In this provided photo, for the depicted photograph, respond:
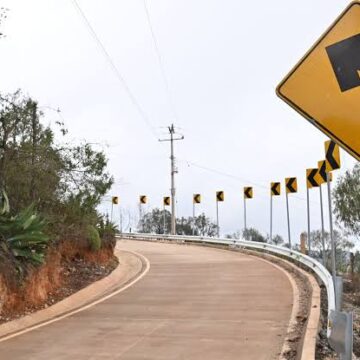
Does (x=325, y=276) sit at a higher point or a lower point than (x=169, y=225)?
lower

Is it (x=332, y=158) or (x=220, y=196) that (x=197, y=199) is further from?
(x=332, y=158)

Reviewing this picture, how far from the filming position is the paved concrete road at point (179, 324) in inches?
380

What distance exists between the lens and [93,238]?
20531 millimetres

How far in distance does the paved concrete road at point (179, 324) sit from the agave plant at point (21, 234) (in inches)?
75.4

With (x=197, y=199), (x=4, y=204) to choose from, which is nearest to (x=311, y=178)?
(x=4, y=204)

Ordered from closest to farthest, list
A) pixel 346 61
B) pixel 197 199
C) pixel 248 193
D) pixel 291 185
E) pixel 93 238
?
1. pixel 346 61
2. pixel 93 238
3. pixel 291 185
4. pixel 248 193
5. pixel 197 199

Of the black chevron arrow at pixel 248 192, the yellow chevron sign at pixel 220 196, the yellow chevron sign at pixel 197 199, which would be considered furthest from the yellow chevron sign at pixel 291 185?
the yellow chevron sign at pixel 197 199

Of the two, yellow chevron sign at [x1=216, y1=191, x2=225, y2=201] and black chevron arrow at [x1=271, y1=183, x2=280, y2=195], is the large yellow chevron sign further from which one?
yellow chevron sign at [x1=216, y1=191, x2=225, y2=201]

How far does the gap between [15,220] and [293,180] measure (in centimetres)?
1229

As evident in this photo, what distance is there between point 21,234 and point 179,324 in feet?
14.2

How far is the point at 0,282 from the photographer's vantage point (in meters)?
13.0

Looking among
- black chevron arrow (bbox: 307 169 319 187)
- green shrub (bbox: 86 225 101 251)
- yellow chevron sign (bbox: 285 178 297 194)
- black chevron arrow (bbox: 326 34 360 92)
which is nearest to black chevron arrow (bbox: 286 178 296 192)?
yellow chevron sign (bbox: 285 178 297 194)

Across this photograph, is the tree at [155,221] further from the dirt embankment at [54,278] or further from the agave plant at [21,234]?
the agave plant at [21,234]

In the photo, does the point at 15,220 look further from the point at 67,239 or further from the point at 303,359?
the point at 303,359
